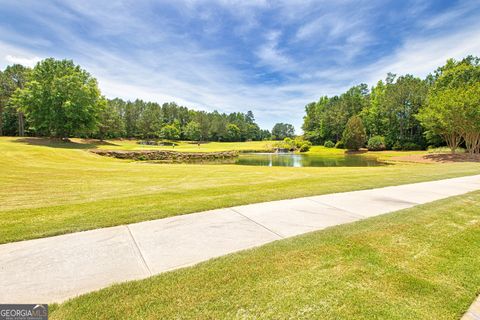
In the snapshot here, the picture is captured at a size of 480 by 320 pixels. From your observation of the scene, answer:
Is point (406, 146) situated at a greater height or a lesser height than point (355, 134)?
lesser

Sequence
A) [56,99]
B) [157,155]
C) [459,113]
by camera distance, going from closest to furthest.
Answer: [459,113]
[157,155]
[56,99]

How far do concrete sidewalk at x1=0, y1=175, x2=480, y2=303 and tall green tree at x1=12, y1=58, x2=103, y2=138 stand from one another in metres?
33.5

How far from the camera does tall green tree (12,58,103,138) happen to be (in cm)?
3028

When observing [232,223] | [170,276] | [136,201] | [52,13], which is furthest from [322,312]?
[52,13]

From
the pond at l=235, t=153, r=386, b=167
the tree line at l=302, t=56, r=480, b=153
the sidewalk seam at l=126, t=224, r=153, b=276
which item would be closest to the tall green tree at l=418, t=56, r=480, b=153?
the tree line at l=302, t=56, r=480, b=153

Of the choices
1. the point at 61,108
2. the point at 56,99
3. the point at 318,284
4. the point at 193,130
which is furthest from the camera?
the point at 193,130

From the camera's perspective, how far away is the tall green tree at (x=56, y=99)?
30281 millimetres

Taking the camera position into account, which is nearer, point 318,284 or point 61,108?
point 318,284

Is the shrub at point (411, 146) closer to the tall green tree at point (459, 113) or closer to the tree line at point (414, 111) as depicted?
the tree line at point (414, 111)

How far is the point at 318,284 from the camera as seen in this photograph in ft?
8.09

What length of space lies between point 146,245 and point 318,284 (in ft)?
8.24

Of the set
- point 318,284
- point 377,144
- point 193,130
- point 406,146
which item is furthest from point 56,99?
point 406,146

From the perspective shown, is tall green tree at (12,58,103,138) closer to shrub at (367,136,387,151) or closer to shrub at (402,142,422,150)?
shrub at (367,136,387,151)

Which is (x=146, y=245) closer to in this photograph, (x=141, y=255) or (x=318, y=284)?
(x=141, y=255)
